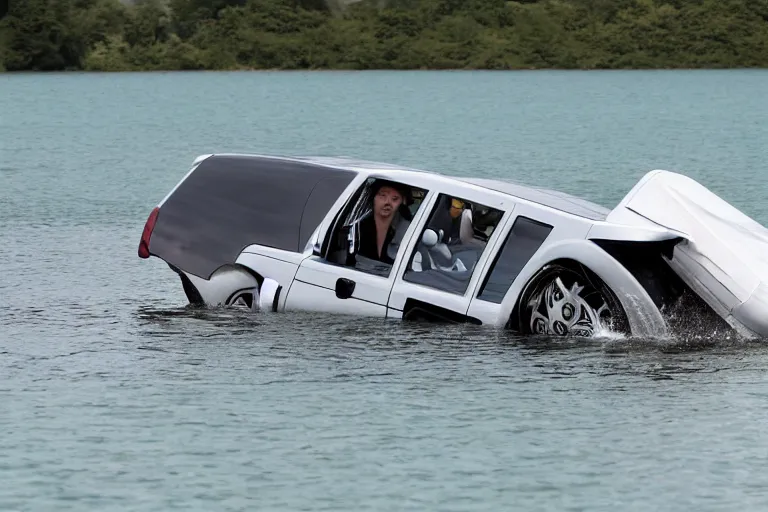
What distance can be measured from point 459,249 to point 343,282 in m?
0.86

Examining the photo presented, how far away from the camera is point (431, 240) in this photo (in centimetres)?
1370

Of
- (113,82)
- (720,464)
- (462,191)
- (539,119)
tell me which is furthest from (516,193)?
(113,82)

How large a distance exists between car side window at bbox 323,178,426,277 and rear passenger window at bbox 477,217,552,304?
84 centimetres

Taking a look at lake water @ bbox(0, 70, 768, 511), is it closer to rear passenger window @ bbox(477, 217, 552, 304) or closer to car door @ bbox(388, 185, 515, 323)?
car door @ bbox(388, 185, 515, 323)

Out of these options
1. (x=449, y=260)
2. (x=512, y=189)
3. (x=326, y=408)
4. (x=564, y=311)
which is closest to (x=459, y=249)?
(x=449, y=260)

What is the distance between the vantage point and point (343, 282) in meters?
14.0

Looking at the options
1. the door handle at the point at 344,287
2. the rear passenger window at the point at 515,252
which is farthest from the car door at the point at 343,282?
the rear passenger window at the point at 515,252

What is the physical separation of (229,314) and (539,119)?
5513cm

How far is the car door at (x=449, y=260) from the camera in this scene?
13.5 m

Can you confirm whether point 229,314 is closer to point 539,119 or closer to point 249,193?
point 249,193

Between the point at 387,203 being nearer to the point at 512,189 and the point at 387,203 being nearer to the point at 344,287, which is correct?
the point at 344,287

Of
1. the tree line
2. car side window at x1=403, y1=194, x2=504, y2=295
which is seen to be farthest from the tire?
the tree line

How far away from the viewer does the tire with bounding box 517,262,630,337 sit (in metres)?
12.9

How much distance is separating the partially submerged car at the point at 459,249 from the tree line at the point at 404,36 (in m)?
125
